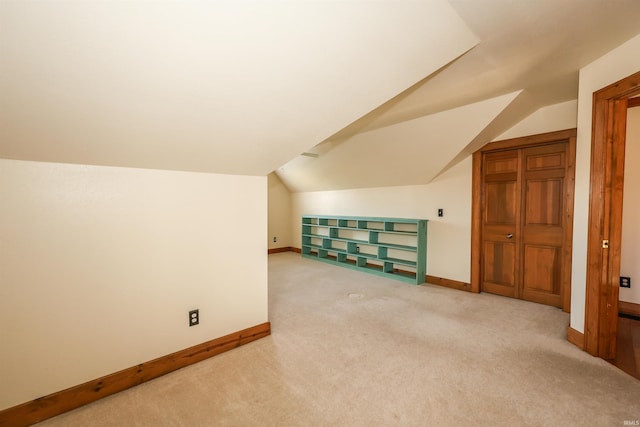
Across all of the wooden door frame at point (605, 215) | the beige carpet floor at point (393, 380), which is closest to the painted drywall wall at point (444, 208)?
the beige carpet floor at point (393, 380)

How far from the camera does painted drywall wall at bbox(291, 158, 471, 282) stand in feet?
13.1

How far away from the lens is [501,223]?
12.2 feet

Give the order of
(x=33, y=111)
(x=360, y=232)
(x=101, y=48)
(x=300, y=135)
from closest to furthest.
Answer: (x=101, y=48) → (x=33, y=111) → (x=300, y=135) → (x=360, y=232)

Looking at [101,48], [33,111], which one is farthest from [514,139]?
[33,111]

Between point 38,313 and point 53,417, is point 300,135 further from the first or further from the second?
point 53,417

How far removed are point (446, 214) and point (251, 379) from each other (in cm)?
349

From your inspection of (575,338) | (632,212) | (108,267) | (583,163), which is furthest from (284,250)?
(632,212)

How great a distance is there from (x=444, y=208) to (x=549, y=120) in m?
1.62

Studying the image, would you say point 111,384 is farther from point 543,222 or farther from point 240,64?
point 543,222

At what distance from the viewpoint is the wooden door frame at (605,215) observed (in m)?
2.05

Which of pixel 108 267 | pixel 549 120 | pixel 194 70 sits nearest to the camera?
pixel 194 70

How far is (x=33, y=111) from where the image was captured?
1.26 metres

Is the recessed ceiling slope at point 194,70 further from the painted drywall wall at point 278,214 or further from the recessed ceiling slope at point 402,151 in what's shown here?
the painted drywall wall at point 278,214

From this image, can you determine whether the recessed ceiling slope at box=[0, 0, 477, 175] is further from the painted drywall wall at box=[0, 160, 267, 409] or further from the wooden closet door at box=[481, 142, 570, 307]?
the wooden closet door at box=[481, 142, 570, 307]
